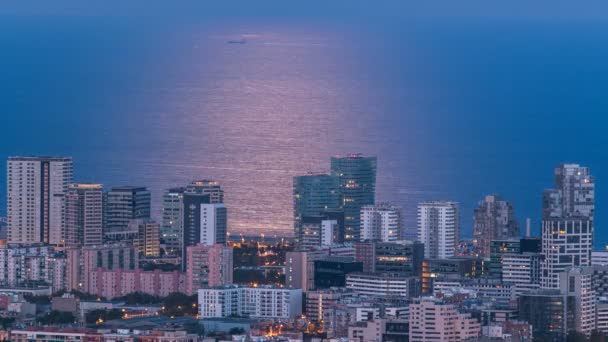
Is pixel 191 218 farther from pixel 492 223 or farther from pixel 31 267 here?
pixel 492 223

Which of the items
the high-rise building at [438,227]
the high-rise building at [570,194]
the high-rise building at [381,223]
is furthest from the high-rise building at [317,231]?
the high-rise building at [570,194]

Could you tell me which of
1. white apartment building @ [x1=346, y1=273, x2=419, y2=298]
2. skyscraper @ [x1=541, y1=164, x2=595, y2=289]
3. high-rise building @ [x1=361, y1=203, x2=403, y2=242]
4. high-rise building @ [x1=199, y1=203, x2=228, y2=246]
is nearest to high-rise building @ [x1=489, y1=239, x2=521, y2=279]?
skyscraper @ [x1=541, y1=164, x2=595, y2=289]

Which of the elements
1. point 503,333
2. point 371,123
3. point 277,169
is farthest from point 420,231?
point 371,123

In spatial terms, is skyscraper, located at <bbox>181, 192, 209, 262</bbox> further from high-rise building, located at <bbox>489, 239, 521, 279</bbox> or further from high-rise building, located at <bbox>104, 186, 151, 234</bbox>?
high-rise building, located at <bbox>489, 239, 521, 279</bbox>

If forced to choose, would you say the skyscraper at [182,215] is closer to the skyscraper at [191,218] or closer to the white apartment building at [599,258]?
the skyscraper at [191,218]

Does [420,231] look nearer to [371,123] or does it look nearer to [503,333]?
[503,333]

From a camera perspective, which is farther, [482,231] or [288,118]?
[288,118]
